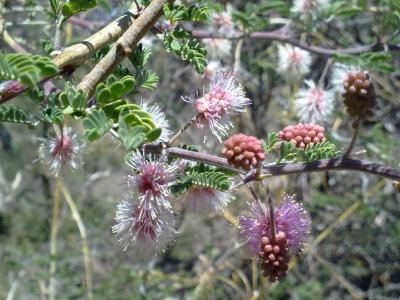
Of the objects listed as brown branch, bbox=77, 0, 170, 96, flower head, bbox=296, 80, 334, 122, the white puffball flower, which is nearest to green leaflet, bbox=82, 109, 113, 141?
brown branch, bbox=77, 0, 170, 96

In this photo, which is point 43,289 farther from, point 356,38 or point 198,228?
point 356,38

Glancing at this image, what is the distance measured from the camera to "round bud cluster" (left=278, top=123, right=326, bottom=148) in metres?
0.99

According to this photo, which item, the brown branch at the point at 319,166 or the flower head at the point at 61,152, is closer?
the brown branch at the point at 319,166

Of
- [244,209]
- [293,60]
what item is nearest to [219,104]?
[293,60]

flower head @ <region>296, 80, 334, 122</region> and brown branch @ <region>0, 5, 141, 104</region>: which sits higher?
flower head @ <region>296, 80, 334, 122</region>

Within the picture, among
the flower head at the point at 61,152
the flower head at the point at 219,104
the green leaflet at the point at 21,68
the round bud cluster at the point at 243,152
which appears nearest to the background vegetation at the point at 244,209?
the flower head at the point at 61,152

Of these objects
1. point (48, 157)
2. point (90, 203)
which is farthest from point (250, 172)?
point (90, 203)

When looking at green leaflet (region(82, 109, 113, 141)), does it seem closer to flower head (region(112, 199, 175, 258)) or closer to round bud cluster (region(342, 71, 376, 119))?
flower head (region(112, 199, 175, 258))

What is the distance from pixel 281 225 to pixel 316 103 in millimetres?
1027

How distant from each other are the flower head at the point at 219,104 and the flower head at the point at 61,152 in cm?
33

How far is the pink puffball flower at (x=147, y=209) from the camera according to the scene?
98cm

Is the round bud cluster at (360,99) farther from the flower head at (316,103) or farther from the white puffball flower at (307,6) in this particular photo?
the white puffball flower at (307,6)

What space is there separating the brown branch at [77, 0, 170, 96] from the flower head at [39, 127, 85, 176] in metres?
0.40

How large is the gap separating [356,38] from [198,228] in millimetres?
1449
